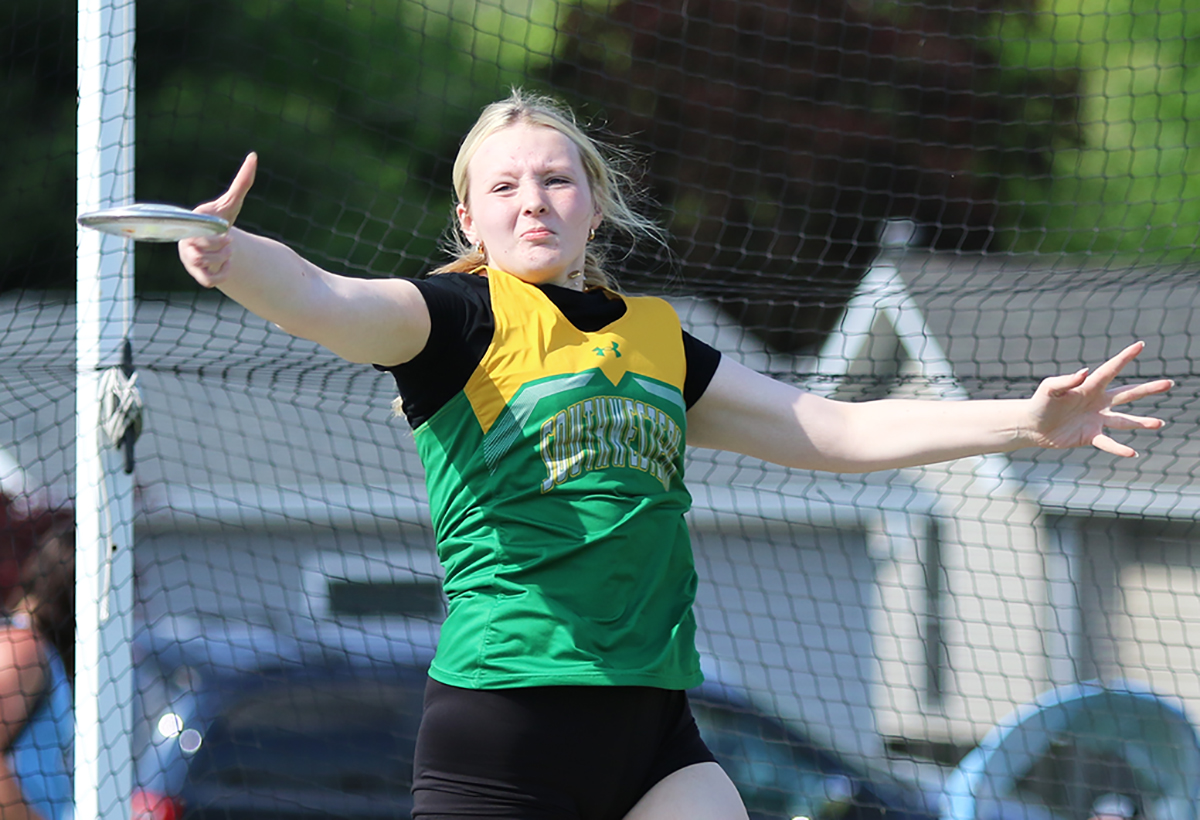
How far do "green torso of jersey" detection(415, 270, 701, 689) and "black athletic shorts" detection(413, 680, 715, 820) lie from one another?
35mm

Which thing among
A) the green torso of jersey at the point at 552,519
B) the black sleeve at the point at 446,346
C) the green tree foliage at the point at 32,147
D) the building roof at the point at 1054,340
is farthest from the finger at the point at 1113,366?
the green tree foliage at the point at 32,147

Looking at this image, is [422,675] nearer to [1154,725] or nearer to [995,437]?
[1154,725]

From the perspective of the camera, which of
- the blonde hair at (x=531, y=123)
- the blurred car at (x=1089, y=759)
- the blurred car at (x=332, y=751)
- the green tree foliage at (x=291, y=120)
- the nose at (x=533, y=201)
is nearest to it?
the nose at (x=533, y=201)

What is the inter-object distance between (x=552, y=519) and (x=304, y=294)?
48 cm

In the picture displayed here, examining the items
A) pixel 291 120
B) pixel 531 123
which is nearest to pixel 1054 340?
pixel 291 120

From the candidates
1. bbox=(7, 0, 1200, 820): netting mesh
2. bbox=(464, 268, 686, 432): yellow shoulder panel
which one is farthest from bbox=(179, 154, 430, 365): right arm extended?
bbox=(7, 0, 1200, 820): netting mesh

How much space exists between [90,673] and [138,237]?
65.8 inches

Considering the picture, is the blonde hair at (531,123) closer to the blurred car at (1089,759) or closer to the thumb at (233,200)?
the thumb at (233,200)

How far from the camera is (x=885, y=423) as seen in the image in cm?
209

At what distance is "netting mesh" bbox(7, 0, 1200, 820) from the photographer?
6.18 m

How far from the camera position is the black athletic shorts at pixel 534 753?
1691 mm

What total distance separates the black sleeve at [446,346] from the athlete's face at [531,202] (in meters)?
0.13

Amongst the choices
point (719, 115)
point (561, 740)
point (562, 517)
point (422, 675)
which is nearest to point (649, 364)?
point (562, 517)

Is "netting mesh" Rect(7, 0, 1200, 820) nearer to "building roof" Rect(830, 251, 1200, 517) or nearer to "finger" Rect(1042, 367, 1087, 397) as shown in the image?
"building roof" Rect(830, 251, 1200, 517)
